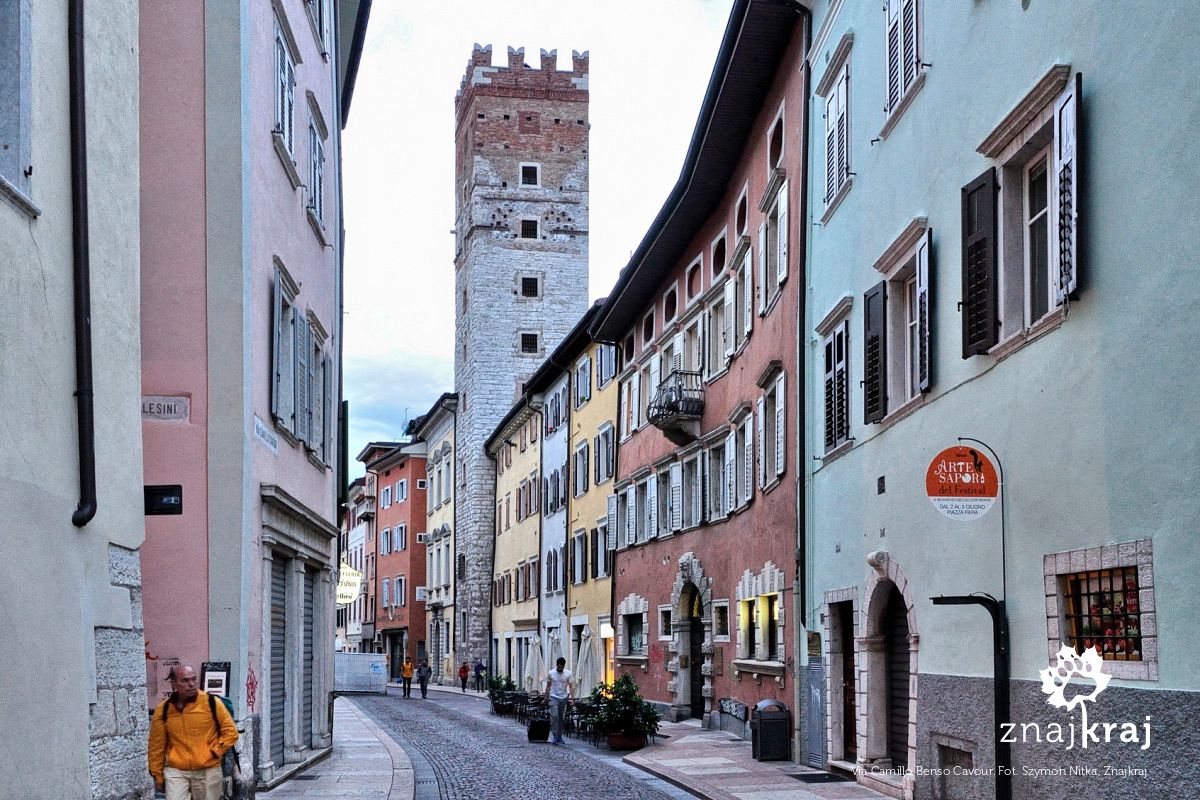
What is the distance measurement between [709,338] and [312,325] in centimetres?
1096

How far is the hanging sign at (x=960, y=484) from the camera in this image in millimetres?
11469

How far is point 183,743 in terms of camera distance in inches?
395

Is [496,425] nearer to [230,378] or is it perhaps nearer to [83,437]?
[230,378]

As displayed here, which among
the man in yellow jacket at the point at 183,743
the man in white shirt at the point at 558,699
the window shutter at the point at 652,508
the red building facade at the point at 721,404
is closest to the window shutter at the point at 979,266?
the man in yellow jacket at the point at 183,743

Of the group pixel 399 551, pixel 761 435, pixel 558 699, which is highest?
pixel 761 435

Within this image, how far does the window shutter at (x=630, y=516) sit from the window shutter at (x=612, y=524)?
1530 millimetres

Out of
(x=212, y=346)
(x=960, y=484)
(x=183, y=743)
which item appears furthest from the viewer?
(x=212, y=346)

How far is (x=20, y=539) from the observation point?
8.16 meters

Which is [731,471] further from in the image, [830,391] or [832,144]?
[832,144]

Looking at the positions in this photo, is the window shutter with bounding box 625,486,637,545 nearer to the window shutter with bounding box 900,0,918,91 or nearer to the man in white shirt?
the man in white shirt

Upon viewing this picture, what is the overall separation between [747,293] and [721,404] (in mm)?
3316

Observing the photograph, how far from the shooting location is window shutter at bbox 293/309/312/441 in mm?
19203

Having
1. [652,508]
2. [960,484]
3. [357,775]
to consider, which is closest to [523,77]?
[652,508]

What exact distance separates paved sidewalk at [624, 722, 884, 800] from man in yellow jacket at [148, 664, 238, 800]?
753cm
